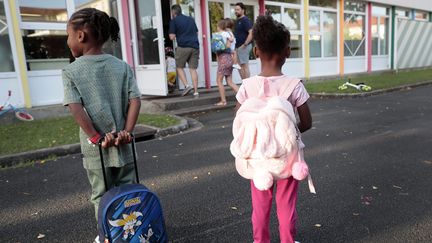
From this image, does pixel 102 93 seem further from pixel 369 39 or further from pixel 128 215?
pixel 369 39

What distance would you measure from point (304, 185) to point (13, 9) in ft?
23.8

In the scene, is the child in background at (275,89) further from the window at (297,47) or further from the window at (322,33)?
the window at (322,33)

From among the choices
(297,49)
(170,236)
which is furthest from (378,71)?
(170,236)

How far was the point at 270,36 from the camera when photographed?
213 centimetres

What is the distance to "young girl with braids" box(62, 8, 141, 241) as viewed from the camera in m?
2.20

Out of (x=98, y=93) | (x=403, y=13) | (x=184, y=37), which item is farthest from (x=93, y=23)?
(x=403, y=13)

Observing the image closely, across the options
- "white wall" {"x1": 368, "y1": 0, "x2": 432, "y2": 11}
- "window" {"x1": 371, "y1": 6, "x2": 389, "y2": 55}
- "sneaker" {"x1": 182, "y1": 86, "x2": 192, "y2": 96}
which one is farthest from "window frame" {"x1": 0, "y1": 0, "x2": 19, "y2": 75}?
"window" {"x1": 371, "y1": 6, "x2": 389, "y2": 55}

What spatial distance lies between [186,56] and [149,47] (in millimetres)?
1129

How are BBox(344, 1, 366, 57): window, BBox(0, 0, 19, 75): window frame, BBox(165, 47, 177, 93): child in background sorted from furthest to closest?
BBox(344, 1, 366, 57): window → BBox(165, 47, 177, 93): child in background → BBox(0, 0, 19, 75): window frame

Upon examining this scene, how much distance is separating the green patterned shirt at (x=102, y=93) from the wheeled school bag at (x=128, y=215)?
0.14 metres

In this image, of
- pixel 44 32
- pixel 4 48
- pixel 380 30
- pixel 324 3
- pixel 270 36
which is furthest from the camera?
pixel 380 30

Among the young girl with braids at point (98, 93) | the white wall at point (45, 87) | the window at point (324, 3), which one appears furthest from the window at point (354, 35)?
the young girl with braids at point (98, 93)

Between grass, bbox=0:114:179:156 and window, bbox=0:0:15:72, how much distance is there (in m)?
1.34

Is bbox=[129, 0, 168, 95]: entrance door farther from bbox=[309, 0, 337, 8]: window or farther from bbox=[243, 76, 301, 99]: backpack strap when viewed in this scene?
bbox=[309, 0, 337, 8]: window
